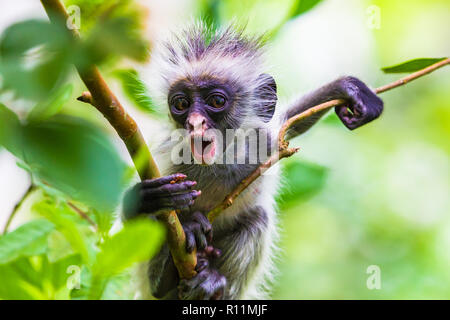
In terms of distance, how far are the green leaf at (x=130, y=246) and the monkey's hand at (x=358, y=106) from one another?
2.23 m

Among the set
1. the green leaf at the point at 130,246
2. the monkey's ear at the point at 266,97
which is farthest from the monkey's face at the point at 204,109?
the green leaf at the point at 130,246

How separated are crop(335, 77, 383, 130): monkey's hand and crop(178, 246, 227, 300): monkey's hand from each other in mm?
1063

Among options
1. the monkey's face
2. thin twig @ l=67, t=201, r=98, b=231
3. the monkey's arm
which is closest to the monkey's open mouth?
the monkey's face

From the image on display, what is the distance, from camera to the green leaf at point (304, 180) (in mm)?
2969

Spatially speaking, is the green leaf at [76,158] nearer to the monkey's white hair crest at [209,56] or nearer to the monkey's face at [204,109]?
the monkey's face at [204,109]

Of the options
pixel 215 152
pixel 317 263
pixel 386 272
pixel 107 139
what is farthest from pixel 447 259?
pixel 107 139

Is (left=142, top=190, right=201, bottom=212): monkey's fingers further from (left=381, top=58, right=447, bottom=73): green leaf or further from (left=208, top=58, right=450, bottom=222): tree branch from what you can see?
(left=381, top=58, right=447, bottom=73): green leaf

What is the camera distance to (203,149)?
2607 millimetres

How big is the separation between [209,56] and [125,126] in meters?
2.01

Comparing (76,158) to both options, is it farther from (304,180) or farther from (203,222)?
(304,180)

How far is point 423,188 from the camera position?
6.23 metres

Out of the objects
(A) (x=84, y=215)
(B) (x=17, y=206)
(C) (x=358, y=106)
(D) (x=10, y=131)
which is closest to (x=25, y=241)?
(B) (x=17, y=206)

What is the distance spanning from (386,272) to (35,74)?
576 centimetres

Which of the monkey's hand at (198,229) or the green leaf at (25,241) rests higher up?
the green leaf at (25,241)
